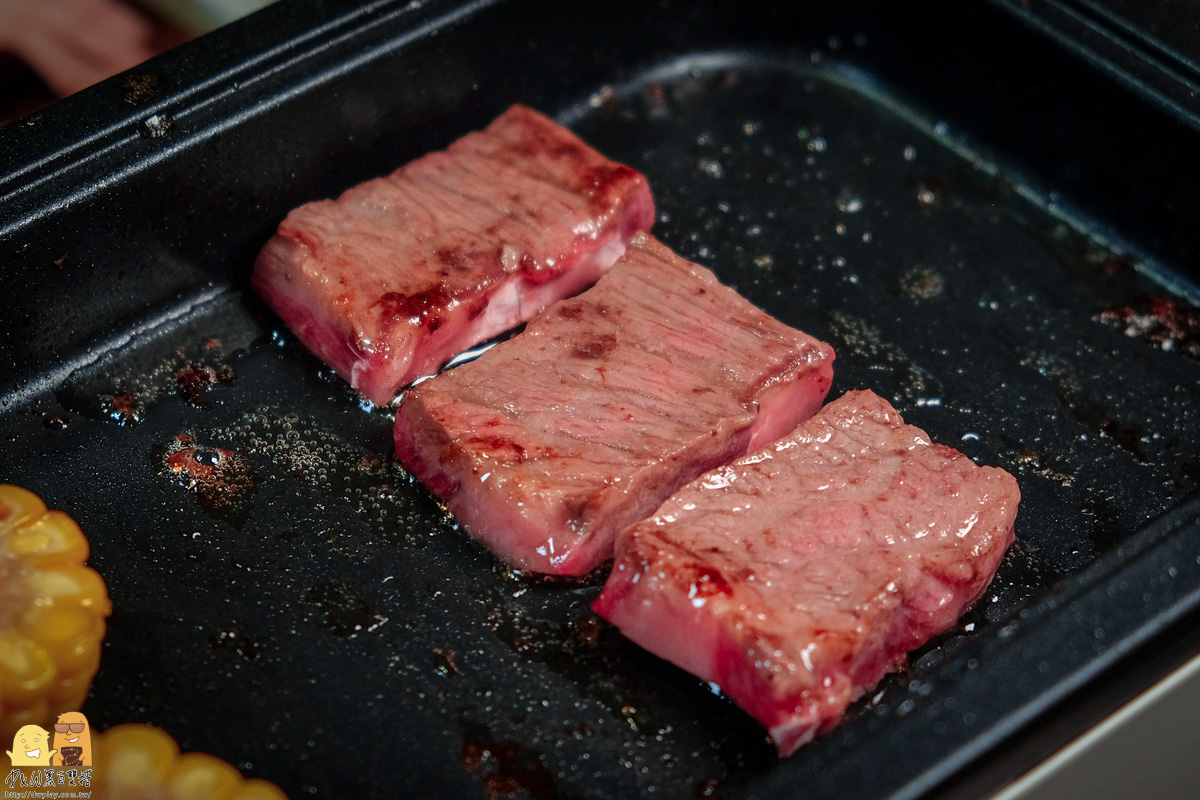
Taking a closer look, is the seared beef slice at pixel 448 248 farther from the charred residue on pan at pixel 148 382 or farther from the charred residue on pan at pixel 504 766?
the charred residue on pan at pixel 504 766

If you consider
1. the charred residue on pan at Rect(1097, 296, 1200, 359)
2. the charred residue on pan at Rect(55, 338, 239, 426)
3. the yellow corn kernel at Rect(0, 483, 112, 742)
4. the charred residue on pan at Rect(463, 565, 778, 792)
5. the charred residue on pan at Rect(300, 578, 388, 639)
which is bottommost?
the charred residue on pan at Rect(300, 578, 388, 639)

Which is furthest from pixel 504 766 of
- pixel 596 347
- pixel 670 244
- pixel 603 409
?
pixel 670 244

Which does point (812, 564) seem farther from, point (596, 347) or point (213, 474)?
point (213, 474)

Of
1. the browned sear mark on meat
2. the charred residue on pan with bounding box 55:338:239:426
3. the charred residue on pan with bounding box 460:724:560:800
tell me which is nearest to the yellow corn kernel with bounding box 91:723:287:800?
the charred residue on pan with bounding box 460:724:560:800

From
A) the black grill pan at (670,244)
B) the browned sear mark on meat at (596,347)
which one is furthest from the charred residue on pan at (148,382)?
the browned sear mark on meat at (596,347)

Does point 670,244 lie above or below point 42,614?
above

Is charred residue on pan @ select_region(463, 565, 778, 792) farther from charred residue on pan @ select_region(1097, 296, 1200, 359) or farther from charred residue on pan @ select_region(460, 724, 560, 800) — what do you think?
charred residue on pan @ select_region(1097, 296, 1200, 359)
